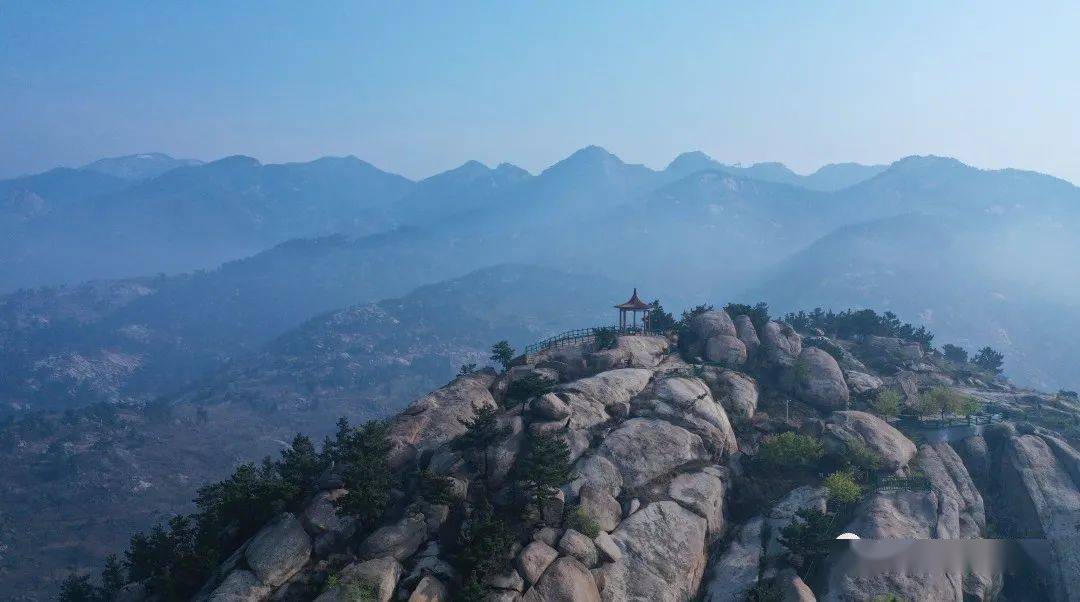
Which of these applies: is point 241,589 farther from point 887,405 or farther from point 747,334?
point 747,334

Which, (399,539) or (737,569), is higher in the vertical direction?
(399,539)

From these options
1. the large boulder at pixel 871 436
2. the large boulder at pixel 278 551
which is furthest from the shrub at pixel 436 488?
the large boulder at pixel 871 436

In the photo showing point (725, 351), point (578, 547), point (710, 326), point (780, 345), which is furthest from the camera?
point (710, 326)

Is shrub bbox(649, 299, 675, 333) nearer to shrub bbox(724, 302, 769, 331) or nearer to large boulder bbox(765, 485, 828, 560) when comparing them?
shrub bbox(724, 302, 769, 331)

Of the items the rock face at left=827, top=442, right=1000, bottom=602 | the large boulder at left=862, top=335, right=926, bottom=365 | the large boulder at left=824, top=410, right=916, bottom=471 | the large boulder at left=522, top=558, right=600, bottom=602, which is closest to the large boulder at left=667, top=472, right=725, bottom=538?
the rock face at left=827, top=442, right=1000, bottom=602

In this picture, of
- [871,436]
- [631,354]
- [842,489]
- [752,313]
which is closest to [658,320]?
Result: [752,313]

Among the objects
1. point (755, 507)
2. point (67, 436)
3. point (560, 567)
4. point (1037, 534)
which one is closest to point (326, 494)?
point (560, 567)

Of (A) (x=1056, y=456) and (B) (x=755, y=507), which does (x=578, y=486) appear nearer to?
(B) (x=755, y=507)
